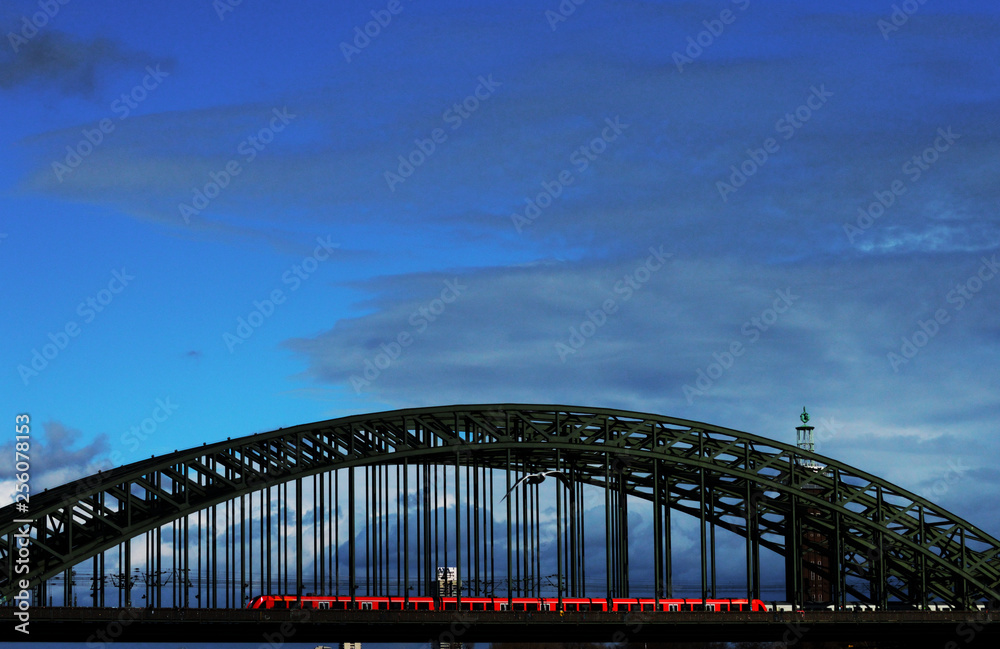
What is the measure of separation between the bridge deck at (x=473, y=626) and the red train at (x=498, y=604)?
1.49 metres

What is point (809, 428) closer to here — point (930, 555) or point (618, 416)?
point (930, 555)

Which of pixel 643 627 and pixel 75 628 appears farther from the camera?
pixel 643 627

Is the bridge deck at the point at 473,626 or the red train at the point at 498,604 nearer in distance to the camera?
the bridge deck at the point at 473,626

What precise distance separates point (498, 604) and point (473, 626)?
2693 millimetres

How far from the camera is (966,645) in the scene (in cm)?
10950

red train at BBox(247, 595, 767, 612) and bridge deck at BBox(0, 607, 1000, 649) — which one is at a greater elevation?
red train at BBox(247, 595, 767, 612)

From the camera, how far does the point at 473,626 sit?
9731 centimetres

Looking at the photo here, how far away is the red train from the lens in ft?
309

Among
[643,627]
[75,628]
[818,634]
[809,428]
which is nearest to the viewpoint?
[75,628]

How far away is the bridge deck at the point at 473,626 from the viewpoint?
89.6 meters

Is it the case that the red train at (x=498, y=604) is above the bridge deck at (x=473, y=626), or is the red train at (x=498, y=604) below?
above

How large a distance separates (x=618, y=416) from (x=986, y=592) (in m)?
33.7

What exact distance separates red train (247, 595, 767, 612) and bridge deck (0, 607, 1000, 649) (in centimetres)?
149

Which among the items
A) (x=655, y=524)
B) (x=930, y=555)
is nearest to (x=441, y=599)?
(x=655, y=524)
